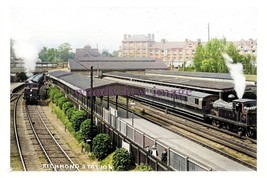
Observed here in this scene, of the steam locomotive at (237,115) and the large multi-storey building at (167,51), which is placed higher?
the large multi-storey building at (167,51)

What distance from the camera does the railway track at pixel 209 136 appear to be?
1362 centimetres

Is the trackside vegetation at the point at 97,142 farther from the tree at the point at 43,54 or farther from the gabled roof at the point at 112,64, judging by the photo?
the gabled roof at the point at 112,64

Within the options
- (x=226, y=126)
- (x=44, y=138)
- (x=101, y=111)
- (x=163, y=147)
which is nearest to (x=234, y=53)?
(x=226, y=126)

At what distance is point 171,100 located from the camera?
74.7 ft

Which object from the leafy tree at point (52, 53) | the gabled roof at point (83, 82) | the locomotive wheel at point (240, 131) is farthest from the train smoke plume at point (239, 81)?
the leafy tree at point (52, 53)

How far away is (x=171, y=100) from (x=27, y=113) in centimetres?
1003

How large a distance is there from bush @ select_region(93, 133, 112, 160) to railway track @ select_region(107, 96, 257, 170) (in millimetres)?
3249

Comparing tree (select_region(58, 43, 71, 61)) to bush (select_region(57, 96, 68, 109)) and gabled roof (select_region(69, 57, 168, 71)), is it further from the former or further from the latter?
gabled roof (select_region(69, 57, 168, 71))

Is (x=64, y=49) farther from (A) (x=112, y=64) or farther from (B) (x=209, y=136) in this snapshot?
(B) (x=209, y=136)

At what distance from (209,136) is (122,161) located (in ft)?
18.7

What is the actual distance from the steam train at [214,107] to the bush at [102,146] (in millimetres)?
5802

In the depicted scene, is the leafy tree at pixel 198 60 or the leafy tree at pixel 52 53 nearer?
the leafy tree at pixel 52 53

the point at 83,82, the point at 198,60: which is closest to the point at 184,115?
the point at 83,82
